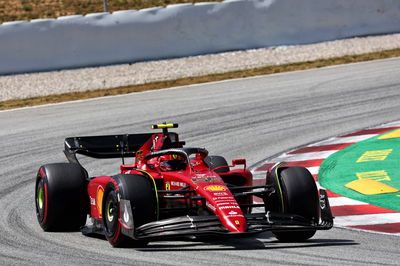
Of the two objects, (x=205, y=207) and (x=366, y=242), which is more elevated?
(x=205, y=207)

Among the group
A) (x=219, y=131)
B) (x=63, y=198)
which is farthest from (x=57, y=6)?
(x=63, y=198)

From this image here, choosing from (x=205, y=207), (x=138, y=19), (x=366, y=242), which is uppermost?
(x=138, y=19)

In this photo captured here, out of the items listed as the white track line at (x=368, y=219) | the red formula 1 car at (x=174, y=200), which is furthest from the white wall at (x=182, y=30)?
the white track line at (x=368, y=219)

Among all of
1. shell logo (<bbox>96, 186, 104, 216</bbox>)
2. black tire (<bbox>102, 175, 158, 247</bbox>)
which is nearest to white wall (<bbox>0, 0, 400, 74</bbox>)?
shell logo (<bbox>96, 186, 104, 216</bbox>)

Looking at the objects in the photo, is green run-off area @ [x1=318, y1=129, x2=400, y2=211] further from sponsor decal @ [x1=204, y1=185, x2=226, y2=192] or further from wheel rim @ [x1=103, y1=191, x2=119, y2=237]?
wheel rim @ [x1=103, y1=191, x2=119, y2=237]

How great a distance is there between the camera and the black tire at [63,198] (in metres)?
9.22

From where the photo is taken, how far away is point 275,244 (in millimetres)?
8273

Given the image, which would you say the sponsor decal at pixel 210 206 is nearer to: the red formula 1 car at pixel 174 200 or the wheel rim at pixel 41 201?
the red formula 1 car at pixel 174 200

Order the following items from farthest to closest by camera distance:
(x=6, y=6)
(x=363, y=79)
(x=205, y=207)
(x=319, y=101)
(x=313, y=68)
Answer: (x=6, y=6) → (x=313, y=68) → (x=363, y=79) → (x=319, y=101) → (x=205, y=207)

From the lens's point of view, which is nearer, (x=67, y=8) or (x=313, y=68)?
(x=313, y=68)

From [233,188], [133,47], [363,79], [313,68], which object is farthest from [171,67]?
[233,188]

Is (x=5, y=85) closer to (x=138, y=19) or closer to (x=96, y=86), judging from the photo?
(x=96, y=86)

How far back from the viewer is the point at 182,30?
22.8 meters

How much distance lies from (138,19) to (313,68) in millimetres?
4835
